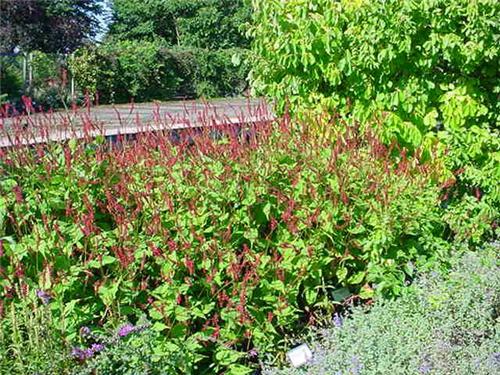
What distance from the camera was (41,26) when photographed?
27375 mm

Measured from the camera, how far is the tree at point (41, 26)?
26.1 m

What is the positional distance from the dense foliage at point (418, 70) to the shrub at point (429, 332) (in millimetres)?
913

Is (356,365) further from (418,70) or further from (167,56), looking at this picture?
(167,56)

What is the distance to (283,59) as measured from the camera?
419 centimetres

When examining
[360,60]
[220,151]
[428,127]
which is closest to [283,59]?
[360,60]

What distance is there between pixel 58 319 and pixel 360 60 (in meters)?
2.30

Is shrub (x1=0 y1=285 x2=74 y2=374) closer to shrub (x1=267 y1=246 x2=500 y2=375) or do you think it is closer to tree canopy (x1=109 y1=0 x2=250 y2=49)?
shrub (x1=267 y1=246 x2=500 y2=375)

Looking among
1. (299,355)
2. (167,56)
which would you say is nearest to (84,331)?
(299,355)

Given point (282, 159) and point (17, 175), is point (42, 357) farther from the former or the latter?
point (282, 159)

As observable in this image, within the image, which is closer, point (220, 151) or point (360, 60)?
point (220, 151)

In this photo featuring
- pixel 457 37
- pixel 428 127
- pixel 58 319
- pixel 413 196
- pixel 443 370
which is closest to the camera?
pixel 443 370

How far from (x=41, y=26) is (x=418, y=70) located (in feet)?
84.3

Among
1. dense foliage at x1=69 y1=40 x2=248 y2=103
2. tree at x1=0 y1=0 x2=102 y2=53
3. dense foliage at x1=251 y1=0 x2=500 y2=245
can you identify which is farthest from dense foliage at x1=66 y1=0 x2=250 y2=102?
dense foliage at x1=251 y1=0 x2=500 y2=245

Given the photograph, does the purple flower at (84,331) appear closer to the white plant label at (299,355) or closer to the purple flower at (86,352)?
the purple flower at (86,352)
